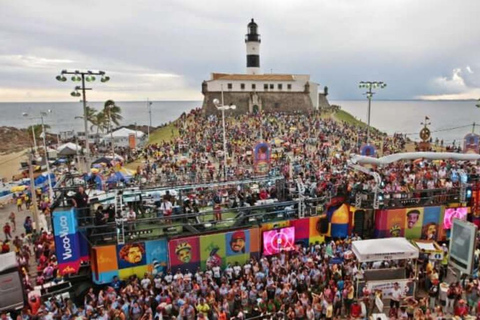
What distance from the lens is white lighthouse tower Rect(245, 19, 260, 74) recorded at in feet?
214

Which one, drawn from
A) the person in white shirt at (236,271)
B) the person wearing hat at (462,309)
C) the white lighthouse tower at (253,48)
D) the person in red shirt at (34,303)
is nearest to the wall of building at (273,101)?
the white lighthouse tower at (253,48)

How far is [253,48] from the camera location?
2613 inches

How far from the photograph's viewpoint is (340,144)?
3850 centimetres

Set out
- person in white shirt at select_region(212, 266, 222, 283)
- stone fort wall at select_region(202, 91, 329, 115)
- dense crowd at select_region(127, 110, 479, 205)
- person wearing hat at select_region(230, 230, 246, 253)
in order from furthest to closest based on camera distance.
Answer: stone fort wall at select_region(202, 91, 329, 115)
dense crowd at select_region(127, 110, 479, 205)
person wearing hat at select_region(230, 230, 246, 253)
person in white shirt at select_region(212, 266, 222, 283)

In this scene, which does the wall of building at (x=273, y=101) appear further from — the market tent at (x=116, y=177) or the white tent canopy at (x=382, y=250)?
the white tent canopy at (x=382, y=250)

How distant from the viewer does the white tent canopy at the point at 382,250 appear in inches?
485

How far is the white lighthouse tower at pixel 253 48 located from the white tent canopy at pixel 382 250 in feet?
192

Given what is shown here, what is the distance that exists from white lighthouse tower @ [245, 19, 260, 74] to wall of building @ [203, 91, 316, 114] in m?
8.10

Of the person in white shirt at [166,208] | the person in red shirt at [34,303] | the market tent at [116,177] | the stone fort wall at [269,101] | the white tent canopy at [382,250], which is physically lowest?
the person in red shirt at [34,303]

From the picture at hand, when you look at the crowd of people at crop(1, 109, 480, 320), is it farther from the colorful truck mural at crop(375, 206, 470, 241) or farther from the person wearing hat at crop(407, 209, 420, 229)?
the colorful truck mural at crop(375, 206, 470, 241)

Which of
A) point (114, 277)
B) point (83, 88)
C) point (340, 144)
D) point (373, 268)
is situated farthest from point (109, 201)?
point (340, 144)

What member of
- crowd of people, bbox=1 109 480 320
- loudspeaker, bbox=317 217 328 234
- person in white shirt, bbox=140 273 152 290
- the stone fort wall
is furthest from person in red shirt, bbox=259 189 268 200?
the stone fort wall

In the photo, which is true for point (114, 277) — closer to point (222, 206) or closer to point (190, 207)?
point (190, 207)

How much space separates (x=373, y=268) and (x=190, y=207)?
24.4 ft
